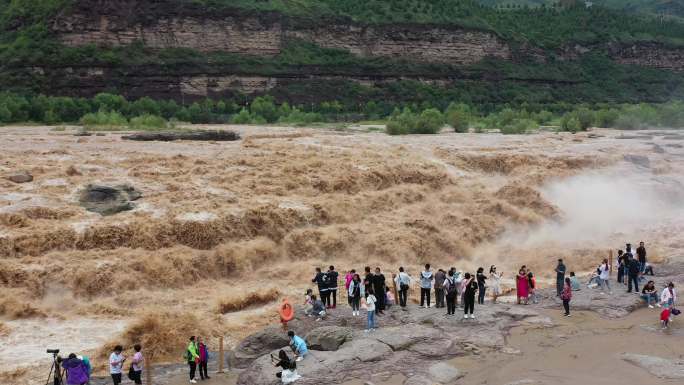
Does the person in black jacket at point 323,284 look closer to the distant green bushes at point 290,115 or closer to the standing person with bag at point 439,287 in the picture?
the standing person with bag at point 439,287

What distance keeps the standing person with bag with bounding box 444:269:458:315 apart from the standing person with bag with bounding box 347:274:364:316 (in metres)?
2.02

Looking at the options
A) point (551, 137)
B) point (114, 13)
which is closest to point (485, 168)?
point (551, 137)

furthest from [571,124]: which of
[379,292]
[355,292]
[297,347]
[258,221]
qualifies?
[297,347]

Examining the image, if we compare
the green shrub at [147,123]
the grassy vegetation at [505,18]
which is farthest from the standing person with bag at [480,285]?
the grassy vegetation at [505,18]

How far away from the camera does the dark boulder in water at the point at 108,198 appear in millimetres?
21547

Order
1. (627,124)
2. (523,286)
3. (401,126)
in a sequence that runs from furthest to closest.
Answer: (627,124) → (401,126) → (523,286)

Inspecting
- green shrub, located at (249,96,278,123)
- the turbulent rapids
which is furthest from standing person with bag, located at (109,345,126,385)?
green shrub, located at (249,96,278,123)

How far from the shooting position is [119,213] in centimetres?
2131

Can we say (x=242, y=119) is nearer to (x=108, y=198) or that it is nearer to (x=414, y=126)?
(x=414, y=126)

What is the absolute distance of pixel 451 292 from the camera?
15984 millimetres

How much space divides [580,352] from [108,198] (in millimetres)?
15094

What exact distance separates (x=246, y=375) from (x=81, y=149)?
1912 centimetres

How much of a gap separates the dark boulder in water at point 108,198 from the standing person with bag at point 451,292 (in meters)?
10.9

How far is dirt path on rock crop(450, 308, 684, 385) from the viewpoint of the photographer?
42.8ft
